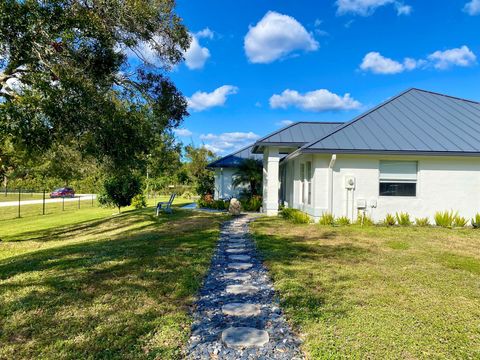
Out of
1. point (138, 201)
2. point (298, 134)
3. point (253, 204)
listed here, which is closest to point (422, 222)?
point (298, 134)

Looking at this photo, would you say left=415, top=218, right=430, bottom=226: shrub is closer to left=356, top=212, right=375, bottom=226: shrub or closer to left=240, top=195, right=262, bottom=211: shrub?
left=356, top=212, right=375, bottom=226: shrub

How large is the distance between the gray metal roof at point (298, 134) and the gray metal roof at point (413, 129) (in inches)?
73.6

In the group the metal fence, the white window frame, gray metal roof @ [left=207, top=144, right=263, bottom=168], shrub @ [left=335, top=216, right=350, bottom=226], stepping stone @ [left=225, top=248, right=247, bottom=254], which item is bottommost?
the metal fence

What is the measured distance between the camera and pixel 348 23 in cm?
1739

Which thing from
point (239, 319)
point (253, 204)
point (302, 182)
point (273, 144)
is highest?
point (273, 144)

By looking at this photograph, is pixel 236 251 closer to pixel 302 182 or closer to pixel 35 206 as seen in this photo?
pixel 302 182

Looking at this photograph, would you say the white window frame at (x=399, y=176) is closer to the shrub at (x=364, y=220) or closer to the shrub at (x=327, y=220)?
the shrub at (x=364, y=220)

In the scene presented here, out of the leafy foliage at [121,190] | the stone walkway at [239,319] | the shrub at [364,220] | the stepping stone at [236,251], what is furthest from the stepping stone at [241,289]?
the leafy foliage at [121,190]

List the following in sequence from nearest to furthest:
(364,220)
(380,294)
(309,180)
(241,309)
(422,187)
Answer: (241,309) < (380,294) < (364,220) < (422,187) < (309,180)

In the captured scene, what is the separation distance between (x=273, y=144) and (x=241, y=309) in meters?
11.4

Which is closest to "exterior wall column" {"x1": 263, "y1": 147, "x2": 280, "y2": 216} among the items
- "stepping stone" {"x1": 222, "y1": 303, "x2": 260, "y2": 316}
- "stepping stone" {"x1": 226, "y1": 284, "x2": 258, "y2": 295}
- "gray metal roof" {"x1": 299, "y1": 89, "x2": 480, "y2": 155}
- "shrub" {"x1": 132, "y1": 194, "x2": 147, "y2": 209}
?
"gray metal roof" {"x1": 299, "y1": 89, "x2": 480, "y2": 155}

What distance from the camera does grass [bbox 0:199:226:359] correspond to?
10.2 feet

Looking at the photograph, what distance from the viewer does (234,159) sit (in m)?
21.1

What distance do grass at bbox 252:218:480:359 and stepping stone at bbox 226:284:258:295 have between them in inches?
16.0
